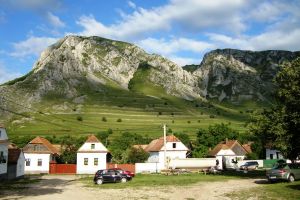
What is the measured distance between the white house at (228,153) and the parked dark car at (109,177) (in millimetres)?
49537

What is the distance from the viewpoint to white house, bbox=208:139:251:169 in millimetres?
99456

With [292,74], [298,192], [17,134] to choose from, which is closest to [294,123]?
[292,74]

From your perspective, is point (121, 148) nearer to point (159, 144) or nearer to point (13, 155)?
point (159, 144)

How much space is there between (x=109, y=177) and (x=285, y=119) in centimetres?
2260

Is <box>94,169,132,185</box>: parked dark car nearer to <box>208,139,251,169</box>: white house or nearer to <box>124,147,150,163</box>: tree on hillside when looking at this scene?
<box>124,147,150,163</box>: tree on hillside

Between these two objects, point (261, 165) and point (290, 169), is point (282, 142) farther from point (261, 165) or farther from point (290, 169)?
point (261, 165)

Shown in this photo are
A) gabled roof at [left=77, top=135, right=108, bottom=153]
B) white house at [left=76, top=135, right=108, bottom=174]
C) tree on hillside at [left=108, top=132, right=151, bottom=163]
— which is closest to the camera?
white house at [left=76, top=135, right=108, bottom=174]

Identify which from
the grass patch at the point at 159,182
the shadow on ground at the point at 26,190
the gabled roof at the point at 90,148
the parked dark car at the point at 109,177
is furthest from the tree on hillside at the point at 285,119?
the gabled roof at the point at 90,148

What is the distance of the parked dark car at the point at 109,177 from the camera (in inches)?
1918

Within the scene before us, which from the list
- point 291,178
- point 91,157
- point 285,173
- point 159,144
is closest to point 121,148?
point 159,144

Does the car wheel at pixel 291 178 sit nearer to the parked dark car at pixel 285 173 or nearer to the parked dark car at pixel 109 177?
the parked dark car at pixel 285 173

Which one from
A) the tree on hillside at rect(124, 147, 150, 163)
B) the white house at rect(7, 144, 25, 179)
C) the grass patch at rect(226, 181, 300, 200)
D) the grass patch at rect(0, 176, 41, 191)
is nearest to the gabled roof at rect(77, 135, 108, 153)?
the tree on hillside at rect(124, 147, 150, 163)

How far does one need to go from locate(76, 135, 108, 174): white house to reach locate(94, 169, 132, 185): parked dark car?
1335 inches

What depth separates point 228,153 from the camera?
338ft
